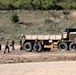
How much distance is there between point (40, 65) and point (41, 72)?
10.4 ft

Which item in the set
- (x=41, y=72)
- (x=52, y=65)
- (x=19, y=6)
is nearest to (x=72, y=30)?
(x=52, y=65)

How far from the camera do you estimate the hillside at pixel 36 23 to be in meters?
60.2

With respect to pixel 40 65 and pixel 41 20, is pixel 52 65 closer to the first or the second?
pixel 40 65

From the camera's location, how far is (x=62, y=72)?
22.2 m

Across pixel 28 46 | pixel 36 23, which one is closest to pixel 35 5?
pixel 36 23

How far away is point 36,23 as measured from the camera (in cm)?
6431

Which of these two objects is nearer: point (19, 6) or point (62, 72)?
point (62, 72)

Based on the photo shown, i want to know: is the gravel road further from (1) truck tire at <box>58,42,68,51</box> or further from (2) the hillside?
(2) the hillside

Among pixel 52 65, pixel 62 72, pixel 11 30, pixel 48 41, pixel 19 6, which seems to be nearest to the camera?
pixel 62 72

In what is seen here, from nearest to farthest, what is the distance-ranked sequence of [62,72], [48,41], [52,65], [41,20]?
[62,72], [52,65], [48,41], [41,20]

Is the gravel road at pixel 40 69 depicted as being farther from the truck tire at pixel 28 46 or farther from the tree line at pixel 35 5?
the tree line at pixel 35 5

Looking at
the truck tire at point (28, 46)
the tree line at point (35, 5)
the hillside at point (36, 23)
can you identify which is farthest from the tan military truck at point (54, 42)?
the tree line at point (35, 5)

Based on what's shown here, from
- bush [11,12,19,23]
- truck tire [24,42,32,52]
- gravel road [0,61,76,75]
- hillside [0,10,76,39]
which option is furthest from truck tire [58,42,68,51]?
bush [11,12,19,23]

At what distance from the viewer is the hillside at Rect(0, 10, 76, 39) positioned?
60.2 meters
